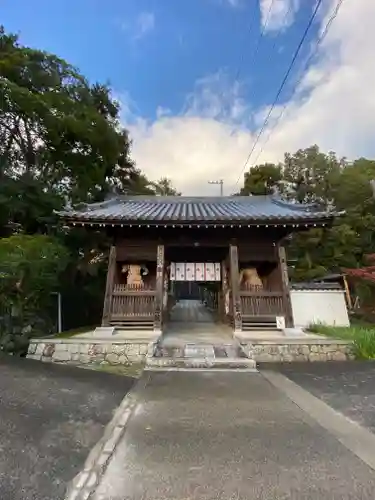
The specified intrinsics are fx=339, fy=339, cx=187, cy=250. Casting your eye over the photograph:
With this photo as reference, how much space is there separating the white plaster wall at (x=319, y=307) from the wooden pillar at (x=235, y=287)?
11.5 feet

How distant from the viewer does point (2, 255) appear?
8547 millimetres

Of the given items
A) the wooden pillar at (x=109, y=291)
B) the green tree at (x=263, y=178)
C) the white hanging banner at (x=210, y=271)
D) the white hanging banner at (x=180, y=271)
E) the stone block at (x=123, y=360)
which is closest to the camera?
the stone block at (x=123, y=360)

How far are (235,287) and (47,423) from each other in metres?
7.15

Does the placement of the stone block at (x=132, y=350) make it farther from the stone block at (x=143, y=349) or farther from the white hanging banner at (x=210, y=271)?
the white hanging banner at (x=210, y=271)

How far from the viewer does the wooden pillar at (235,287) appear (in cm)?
978

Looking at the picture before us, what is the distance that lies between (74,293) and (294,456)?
11.7m

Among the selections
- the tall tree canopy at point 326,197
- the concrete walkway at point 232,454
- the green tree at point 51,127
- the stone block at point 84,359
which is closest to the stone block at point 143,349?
the stone block at point 84,359

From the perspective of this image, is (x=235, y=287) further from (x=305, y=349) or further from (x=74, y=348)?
(x=74, y=348)

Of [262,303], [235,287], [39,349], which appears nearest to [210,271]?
[235,287]

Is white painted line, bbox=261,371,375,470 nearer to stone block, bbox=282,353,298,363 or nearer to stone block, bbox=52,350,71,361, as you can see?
stone block, bbox=282,353,298,363

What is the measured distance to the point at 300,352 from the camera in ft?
Result: 26.8

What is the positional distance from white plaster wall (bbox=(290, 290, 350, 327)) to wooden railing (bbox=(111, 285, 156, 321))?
18.3ft

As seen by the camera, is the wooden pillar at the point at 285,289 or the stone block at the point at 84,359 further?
the wooden pillar at the point at 285,289

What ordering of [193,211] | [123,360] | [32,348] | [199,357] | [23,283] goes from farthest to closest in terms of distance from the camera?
[193,211]
[23,283]
[32,348]
[123,360]
[199,357]
